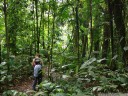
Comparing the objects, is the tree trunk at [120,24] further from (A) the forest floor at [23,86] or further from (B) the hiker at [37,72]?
(A) the forest floor at [23,86]

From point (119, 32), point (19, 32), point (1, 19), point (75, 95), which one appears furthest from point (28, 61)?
point (75, 95)

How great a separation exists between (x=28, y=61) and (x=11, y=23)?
8.20 ft

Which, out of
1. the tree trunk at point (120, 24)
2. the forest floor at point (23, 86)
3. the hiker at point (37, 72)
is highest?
the tree trunk at point (120, 24)

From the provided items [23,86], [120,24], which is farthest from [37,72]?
[120,24]

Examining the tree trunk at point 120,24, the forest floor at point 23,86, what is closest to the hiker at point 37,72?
the forest floor at point 23,86

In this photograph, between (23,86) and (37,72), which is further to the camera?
(23,86)

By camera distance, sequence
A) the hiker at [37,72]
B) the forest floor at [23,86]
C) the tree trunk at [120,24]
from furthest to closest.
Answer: the forest floor at [23,86]
the hiker at [37,72]
the tree trunk at [120,24]

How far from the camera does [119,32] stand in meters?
7.28

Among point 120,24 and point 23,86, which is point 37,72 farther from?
point 120,24

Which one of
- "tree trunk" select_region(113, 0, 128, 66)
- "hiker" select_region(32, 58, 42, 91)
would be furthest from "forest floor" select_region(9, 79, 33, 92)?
"tree trunk" select_region(113, 0, 128, 66)

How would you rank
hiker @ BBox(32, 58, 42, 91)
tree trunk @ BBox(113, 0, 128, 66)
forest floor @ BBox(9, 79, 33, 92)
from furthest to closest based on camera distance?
1. forest floor @ BBox(9, 79, 33, 92)
2. hiker @ BBox(32, 58, 42, 91)
3. tree trunk @ BBox(113, 0, 128, 66)

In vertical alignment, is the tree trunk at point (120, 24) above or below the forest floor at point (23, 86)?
above

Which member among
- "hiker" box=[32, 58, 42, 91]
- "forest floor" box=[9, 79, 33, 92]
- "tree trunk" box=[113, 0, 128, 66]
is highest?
"tree trunk" box=[113, 0, 128, 66]

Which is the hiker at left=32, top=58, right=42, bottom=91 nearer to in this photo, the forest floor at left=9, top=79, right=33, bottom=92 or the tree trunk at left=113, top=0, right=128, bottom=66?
the forest floor at left=9, top=79, right=33, bottom=92
